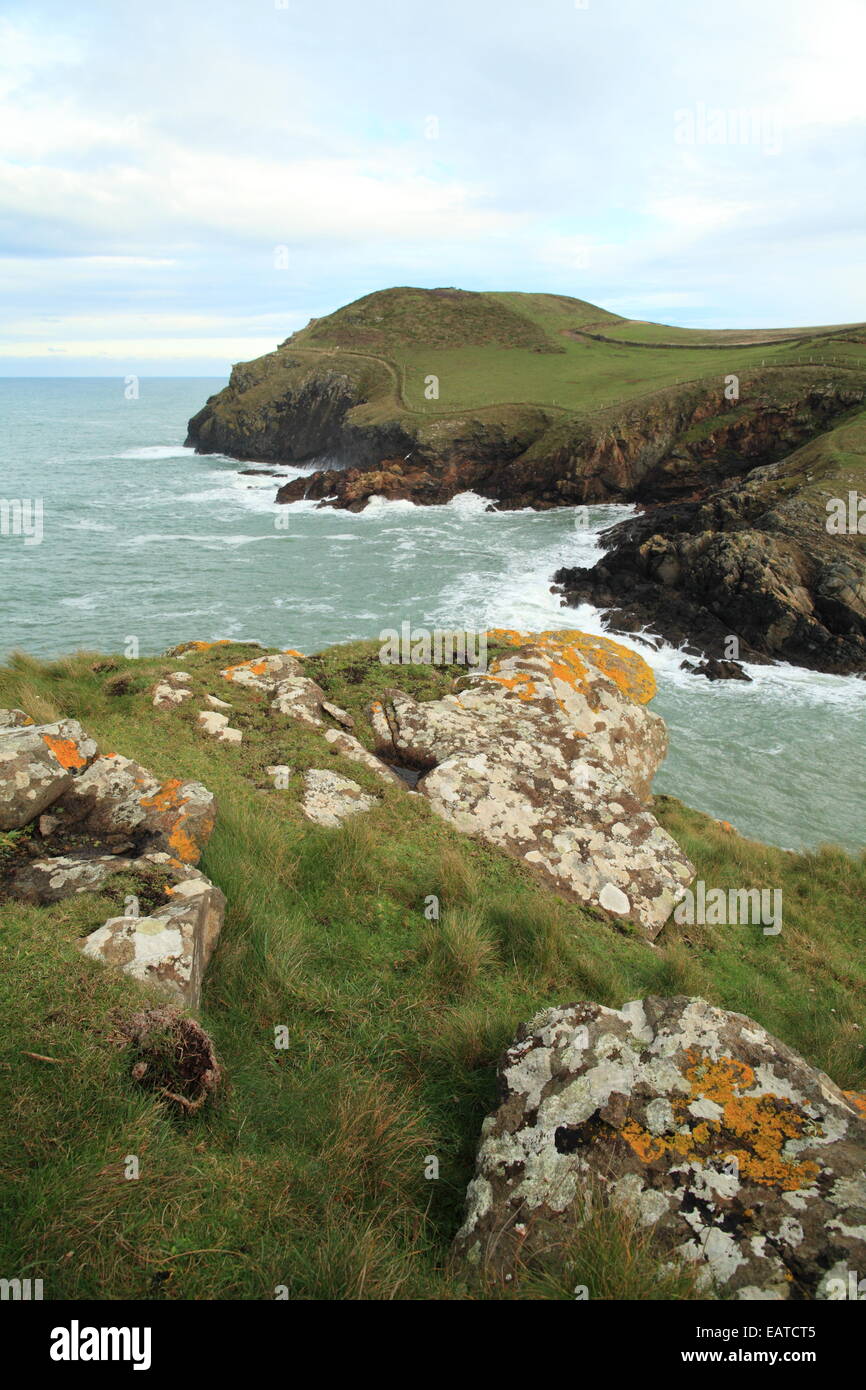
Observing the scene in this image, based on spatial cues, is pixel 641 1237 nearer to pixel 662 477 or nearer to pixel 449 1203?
pixel 449 1203

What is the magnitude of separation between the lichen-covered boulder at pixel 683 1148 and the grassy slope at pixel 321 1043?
0.24 metres

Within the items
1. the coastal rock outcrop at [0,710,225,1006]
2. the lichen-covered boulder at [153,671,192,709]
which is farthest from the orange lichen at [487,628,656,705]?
the coastal rock outcrop at [0,710,225,1006]

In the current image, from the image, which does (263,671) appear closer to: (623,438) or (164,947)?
(164,947)

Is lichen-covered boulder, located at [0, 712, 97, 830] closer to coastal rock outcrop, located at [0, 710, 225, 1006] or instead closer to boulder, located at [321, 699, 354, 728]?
coastal rock outcrop, located at [0, 710, 225, 1006]

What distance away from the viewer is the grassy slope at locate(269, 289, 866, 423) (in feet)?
194

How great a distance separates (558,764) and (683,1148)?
594 cm

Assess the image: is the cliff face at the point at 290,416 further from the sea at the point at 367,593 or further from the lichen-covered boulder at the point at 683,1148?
the lichen-covered boulder at the point at 683,1148

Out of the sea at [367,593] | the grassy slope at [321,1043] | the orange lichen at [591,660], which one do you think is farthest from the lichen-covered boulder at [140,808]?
the sea at [367,593]

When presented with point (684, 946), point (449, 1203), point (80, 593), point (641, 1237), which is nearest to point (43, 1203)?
point (449, 1203)

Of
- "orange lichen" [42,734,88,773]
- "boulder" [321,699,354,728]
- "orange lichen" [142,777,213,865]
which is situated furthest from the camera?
"boulder" [321,699,354,728]

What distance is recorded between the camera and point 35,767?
5605mm

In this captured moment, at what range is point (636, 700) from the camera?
38.2 feet

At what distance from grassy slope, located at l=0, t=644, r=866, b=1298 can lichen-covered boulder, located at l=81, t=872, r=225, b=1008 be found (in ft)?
0.53

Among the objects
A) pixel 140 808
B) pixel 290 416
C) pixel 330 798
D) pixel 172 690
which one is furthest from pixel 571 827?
pixel 290 416
